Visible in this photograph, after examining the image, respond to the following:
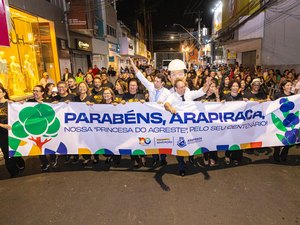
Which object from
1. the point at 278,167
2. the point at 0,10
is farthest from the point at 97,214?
the point at 0,10

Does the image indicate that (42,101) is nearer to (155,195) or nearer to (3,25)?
(155,195)

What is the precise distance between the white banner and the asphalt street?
483mm

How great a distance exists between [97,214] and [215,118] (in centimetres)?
269

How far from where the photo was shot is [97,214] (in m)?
3.53

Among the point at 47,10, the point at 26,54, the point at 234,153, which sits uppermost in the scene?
the point at 47,10

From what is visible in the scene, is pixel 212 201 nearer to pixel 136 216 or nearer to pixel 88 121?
pixel 136 216

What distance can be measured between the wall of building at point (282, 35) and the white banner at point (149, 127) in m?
11.3

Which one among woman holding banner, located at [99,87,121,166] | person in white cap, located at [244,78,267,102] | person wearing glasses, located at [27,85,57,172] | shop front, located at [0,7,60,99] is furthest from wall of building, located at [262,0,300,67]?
shop front, located at [0,7,60,99]

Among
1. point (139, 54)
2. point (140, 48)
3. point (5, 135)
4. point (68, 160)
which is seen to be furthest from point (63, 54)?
point (140, 48)

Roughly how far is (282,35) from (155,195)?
15.9m

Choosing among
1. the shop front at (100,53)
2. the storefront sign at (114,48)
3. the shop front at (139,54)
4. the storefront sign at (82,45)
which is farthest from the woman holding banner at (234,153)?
the shop front at (139,54)

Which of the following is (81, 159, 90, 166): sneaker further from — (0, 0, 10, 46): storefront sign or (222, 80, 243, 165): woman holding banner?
(0, 0, 10, 46): storefront sign

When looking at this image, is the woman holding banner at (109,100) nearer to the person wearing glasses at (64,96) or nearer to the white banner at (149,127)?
the white banner at (149,127)

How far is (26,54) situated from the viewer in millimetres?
12586
